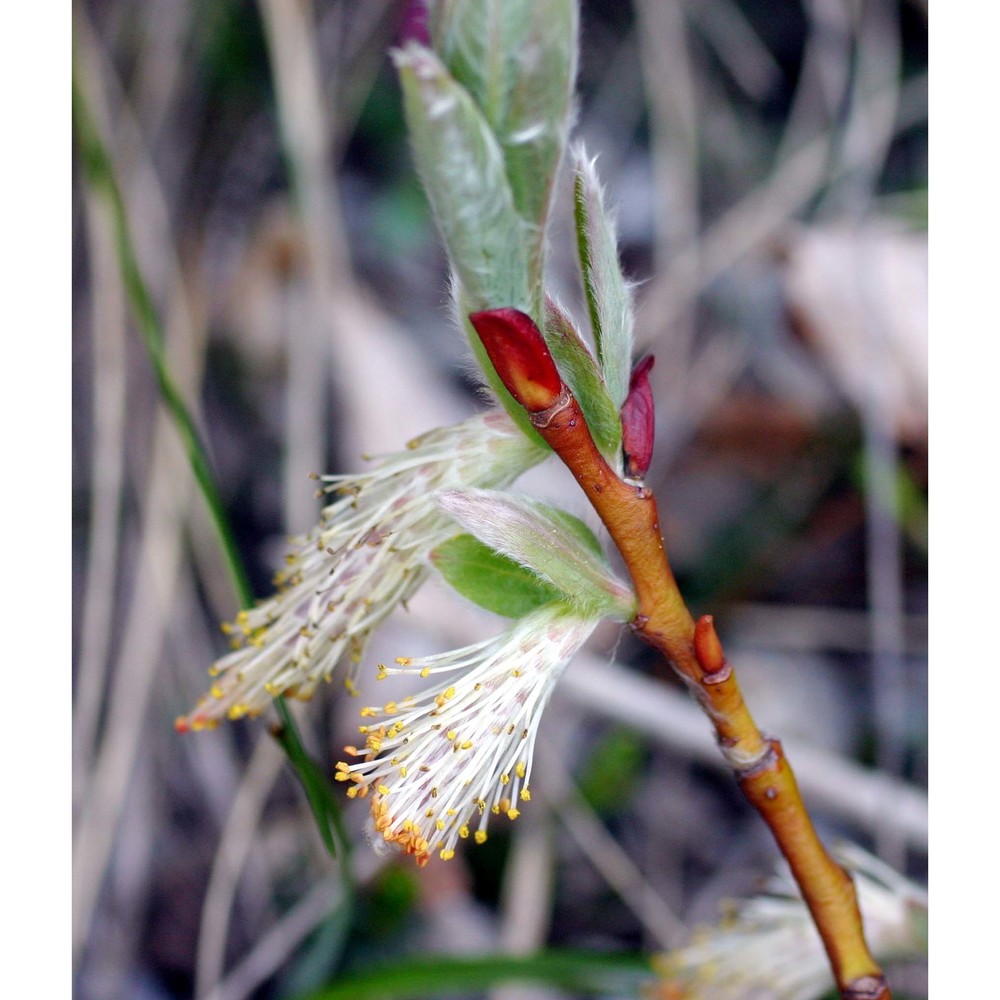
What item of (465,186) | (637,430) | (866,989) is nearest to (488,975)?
(866,989)

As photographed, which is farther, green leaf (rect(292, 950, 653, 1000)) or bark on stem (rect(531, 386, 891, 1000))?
green leaf (rect(292, 950, 653, 1000))

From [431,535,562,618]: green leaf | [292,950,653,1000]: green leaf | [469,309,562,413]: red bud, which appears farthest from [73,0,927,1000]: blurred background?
[469,309,562,413]: red bud

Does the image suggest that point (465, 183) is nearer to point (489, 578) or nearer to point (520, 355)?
point (520, 355)

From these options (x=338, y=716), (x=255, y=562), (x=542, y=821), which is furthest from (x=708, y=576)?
(x=255, y=562)

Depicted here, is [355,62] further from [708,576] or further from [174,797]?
[174,797]

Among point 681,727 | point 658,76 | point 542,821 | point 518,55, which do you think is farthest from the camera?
point 658,76

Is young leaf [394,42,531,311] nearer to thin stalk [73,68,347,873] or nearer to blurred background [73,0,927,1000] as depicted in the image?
thin stalk [73,68,347,873]

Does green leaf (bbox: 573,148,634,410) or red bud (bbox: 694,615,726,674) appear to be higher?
green leaf (bbox: 573,148,634,410)
